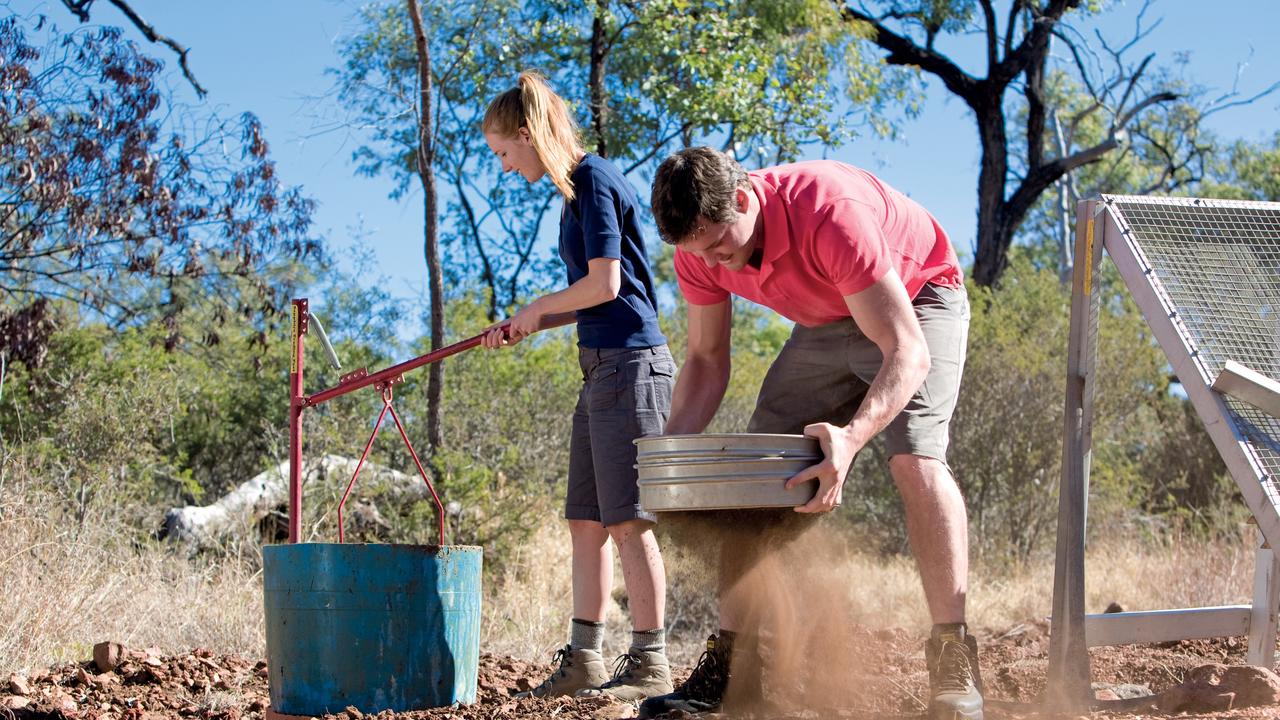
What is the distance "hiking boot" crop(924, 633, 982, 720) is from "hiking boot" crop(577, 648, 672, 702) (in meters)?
0.92

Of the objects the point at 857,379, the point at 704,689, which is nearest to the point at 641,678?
the point at 704,689

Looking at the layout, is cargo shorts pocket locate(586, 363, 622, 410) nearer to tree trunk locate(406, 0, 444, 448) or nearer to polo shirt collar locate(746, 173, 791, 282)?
polo shirt collar locate(746, 173, 791, 282)

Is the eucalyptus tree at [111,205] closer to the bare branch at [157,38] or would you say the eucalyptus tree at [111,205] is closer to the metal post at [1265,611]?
the bare branch at [157,38]

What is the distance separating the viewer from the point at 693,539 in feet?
10.1

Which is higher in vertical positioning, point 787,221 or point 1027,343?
point 1027,343

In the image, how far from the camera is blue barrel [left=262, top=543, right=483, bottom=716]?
334cm

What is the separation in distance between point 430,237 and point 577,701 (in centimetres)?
416

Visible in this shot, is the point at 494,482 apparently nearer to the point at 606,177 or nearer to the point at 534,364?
the point at 534,364

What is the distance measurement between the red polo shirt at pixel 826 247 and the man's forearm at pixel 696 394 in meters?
0.19

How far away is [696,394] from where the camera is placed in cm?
353

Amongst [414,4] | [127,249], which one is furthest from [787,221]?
[127,249]

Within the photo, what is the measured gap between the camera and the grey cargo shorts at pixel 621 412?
354 centimetres

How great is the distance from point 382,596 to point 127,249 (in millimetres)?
6353

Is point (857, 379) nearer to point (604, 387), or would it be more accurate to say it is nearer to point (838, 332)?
point (838, 332)
